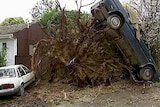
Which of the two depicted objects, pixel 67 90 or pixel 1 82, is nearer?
pixel 1 82

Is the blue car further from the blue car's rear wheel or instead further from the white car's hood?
the white car's hood

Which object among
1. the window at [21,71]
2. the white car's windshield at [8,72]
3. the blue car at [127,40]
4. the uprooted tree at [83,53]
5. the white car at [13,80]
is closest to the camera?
the white car at [13,80]

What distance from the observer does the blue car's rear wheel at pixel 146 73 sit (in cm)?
1207

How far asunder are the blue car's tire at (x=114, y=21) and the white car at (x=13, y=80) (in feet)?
15.2

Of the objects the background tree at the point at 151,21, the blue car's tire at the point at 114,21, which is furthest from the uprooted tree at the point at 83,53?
the background tree at the point at 151,21

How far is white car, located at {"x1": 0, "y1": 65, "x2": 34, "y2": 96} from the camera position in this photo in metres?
11.2

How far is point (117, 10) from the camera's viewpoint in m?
11.9

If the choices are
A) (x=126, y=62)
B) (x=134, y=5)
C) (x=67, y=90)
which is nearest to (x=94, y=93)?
(x=67, y=90)

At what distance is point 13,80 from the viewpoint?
11.5 meters

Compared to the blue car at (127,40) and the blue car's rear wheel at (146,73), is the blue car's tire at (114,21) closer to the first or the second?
the blue car at (127,40)

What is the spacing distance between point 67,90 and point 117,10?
4.17 meters

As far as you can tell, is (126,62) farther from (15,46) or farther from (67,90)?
(15,46)

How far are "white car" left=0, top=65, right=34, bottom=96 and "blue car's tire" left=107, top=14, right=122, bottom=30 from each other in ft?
15.2

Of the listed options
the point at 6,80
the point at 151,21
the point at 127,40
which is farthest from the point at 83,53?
the point at 151,21
